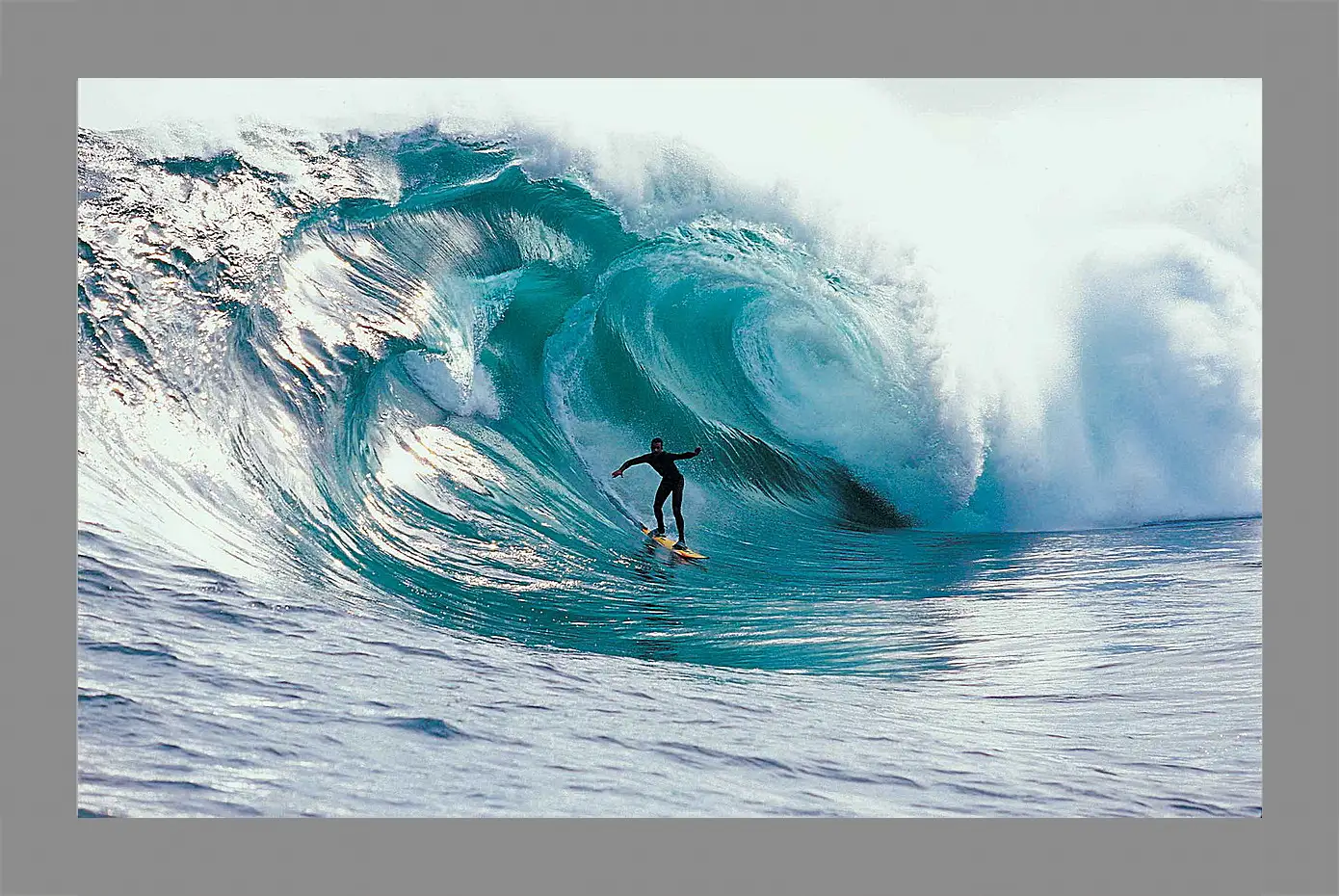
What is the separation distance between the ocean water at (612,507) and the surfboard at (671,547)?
12 cm

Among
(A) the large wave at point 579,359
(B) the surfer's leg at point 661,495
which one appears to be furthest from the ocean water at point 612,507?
(B) the surfer's leg at point 661,495

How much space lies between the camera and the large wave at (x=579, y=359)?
20.3 feet

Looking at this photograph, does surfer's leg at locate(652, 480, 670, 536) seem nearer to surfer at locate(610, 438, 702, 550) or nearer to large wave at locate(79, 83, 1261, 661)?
surfer at locate(610, 438, 702, 550)

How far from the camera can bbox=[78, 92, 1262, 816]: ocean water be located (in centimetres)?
459

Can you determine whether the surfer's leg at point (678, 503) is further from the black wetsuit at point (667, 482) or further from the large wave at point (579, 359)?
the large wave at point (579, 359)

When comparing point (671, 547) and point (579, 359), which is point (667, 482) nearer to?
point (671, 547)

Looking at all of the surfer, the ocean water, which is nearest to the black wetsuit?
the surfer

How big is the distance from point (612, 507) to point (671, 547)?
0.48 meters

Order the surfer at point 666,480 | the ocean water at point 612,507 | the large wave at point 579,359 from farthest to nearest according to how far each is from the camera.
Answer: the surfer at point 666,480 → the large wave at point 579,359 → the ocean water at point 612,507

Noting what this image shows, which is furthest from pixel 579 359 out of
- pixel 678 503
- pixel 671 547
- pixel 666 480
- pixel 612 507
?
pixel 671 547

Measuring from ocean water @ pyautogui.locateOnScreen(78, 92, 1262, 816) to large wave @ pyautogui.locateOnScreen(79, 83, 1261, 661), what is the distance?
2 cm

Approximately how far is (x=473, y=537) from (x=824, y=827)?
279 centimetres

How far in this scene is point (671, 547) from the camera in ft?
22.4

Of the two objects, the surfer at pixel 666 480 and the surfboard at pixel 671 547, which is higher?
the surfer at pixel 666 480
